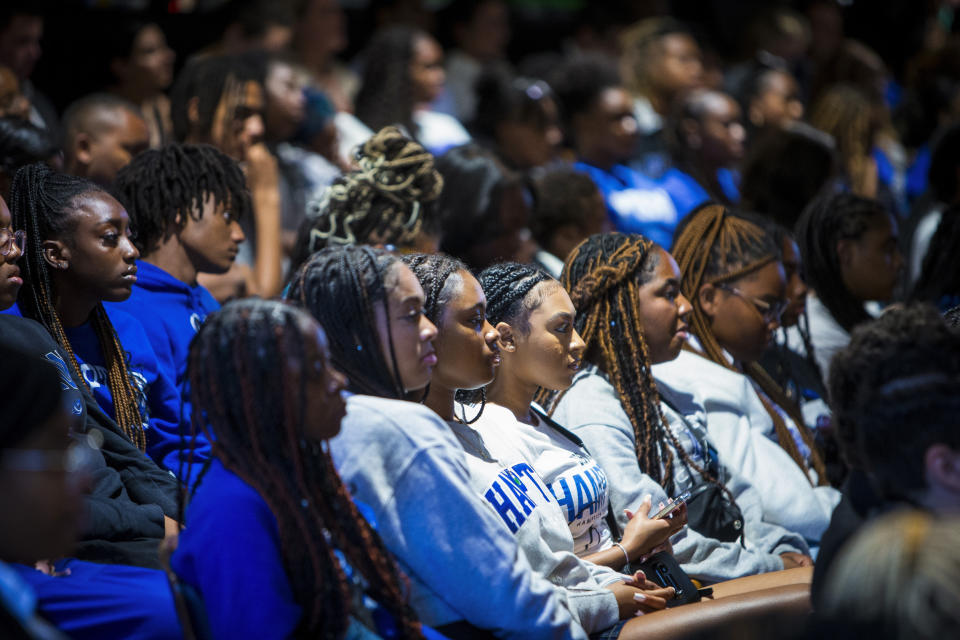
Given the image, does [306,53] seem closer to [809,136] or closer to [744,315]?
[809,136]

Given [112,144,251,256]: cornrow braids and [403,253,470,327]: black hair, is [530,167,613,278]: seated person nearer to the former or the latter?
[112,144,251,256]: cornrow braids

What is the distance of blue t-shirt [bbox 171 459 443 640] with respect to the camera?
1.97 meters

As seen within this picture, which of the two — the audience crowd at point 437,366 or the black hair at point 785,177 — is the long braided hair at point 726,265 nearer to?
the audience crowd at point 437,366

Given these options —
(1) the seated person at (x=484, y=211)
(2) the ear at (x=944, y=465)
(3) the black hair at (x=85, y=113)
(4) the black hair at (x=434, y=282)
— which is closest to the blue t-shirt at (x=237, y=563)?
(4) the black hair at (x=434, y=282)

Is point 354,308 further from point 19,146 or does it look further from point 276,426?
point 19,146

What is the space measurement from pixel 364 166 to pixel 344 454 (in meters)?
2.27

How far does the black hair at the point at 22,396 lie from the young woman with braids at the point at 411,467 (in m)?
0.62

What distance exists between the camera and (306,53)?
6.98 m

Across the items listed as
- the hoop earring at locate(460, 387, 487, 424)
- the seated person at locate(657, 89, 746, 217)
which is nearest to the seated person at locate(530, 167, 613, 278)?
the seated person at locate(657, 89, 746, 217)

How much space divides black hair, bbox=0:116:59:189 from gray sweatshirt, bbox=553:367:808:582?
2.10m

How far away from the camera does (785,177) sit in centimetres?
597

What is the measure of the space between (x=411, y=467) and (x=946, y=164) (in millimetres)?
4676

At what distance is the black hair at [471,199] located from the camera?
4809 millimetres

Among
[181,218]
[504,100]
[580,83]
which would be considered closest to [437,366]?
[181,218]
